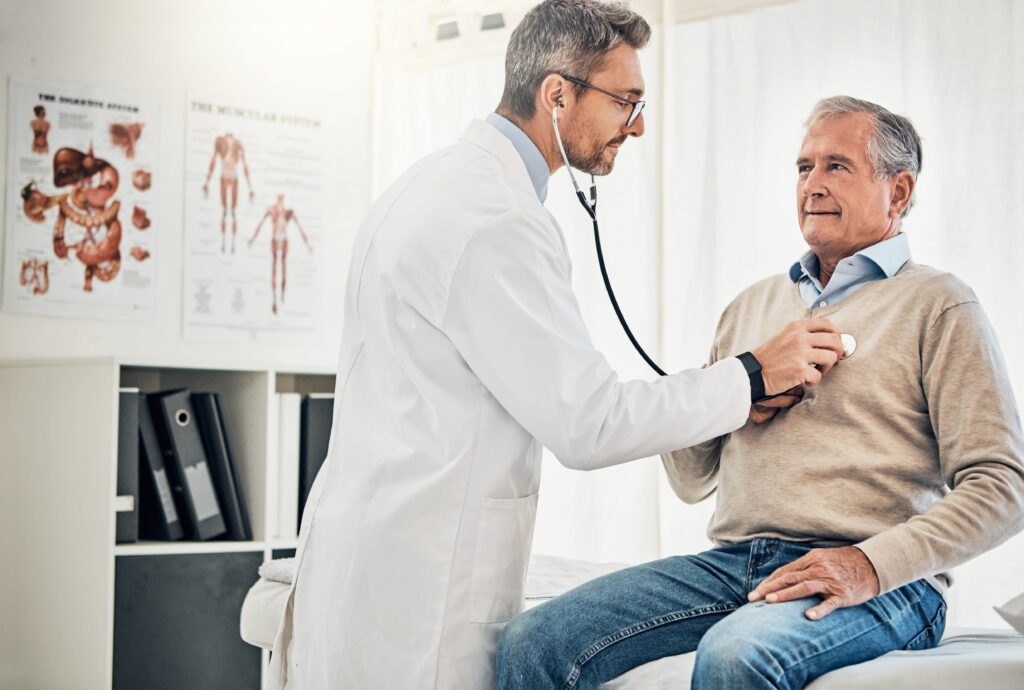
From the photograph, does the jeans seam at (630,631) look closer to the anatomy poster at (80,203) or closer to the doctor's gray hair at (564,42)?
the doctor's gray hair at (564,42)

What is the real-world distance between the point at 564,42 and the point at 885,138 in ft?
1.63

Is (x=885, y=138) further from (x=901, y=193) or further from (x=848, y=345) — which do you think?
(x=848, y=345)

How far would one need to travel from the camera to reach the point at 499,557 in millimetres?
1423

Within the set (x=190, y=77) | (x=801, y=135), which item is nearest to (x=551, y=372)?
(x=801, y=135)

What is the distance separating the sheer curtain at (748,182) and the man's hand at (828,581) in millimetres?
991

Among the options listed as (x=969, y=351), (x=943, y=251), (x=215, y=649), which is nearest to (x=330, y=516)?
(x=969, y=351)

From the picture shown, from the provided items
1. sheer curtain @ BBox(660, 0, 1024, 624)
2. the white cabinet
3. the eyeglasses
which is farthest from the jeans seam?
the white cabinet

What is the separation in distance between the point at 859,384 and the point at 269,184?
1.96m

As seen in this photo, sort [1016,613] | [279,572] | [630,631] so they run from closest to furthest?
1. [1016,613]
2. [630,631]
3. [279,572]

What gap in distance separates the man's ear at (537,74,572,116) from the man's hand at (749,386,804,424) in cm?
50

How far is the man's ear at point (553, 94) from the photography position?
1.58 meters

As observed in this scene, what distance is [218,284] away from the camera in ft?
9.65

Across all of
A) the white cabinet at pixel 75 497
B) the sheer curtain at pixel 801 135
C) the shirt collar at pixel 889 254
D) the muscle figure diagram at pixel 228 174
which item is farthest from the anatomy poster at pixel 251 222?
the shirt collar at pixel 889 254

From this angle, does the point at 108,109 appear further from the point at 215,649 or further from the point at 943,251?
the point at 943,251
